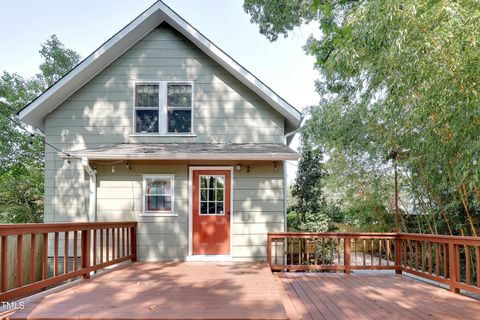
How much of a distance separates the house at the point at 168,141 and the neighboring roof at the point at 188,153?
35mm

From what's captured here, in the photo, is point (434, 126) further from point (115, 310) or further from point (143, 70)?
point (143, 70)

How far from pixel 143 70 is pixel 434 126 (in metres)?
5.41

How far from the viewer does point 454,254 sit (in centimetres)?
448

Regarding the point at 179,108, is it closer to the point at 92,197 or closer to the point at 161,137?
the point at 161,137

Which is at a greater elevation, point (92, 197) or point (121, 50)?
point (121, 50)

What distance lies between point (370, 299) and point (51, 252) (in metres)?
5.84

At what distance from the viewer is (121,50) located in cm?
681

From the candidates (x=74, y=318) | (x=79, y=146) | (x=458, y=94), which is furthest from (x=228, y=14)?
(x=74, y=318)

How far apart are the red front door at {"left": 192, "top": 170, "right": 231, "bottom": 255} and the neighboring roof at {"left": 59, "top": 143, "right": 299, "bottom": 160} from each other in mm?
633

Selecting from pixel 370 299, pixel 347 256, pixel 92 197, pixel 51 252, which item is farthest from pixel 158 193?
pixel 370 299

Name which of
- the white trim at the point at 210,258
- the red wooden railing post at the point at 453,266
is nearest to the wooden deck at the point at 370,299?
the red wooden railing post at the point at 453,266

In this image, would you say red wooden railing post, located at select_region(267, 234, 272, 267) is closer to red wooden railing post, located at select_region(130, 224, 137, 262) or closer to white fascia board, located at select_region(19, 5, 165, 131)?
red wooden railing post, located at select_region(130, 224, 137, 262)

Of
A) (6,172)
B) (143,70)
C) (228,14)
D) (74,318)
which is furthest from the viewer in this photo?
(6,172)

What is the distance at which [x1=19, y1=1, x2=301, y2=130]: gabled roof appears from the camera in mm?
6312
